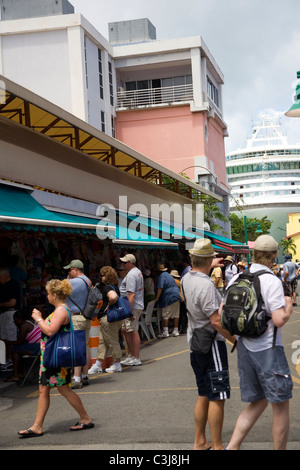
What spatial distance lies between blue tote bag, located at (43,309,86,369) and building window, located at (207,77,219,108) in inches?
1660

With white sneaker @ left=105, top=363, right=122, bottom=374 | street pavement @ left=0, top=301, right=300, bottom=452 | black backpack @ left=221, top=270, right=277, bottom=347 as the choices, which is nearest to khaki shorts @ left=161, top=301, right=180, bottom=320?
street pavement @ left=0, top=301, right=300, bottom=452

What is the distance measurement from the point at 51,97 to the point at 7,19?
7.51 metres

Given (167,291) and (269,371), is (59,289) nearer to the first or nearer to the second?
(269,371)

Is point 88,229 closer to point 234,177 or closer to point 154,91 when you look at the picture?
point 154,91

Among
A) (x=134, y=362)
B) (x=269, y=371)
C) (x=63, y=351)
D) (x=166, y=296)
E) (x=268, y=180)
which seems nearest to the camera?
(x=269, y=371)

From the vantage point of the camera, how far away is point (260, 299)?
15.2 ft

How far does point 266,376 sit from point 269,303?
519mm

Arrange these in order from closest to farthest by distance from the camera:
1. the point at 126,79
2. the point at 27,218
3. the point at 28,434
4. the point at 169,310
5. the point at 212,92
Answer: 1. the point at 28,434
2. the point at 27,218
3. the point at 169,310
4. the point at 126,79
5. the point at 212,92

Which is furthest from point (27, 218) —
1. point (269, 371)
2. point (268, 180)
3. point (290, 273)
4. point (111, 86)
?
point (268, 180)

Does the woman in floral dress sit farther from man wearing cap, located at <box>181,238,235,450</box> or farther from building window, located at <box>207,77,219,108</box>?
building window, located at <box>207,77,219,108</box>

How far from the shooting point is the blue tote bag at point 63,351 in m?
6.30

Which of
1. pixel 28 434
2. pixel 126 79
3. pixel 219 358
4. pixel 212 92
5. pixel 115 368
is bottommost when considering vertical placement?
pixel 28 434

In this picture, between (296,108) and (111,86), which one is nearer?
(296,108)

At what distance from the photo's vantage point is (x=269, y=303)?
459 cm
